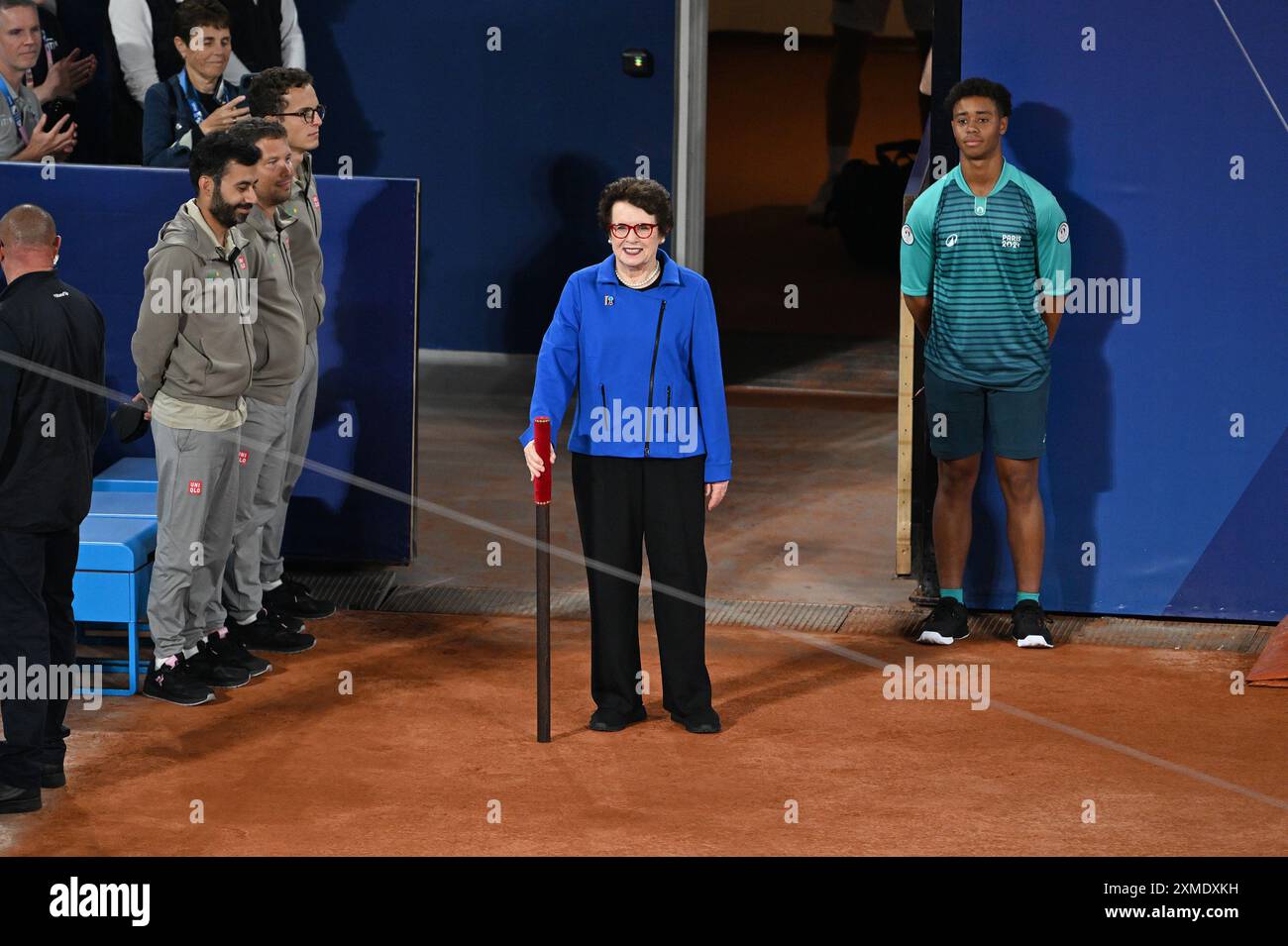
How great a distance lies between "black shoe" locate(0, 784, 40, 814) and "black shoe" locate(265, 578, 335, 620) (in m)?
2.19

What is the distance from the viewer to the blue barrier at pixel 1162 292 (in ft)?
26.6

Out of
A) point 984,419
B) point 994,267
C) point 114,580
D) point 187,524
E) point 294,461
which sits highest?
point 994,267

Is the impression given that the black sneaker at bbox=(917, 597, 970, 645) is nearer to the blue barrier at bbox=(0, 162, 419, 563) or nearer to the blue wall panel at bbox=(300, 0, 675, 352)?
the blue barrier at bbox=(0, 162, 419, 563)

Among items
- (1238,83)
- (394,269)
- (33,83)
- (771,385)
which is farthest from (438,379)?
(1238,83)

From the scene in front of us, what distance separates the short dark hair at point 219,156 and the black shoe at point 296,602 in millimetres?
1994

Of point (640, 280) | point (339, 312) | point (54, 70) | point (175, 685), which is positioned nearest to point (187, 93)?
point (339, 312)

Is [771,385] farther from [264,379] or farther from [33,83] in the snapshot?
[264,379]

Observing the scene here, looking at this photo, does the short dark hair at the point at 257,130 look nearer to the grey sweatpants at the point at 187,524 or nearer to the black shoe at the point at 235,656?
the grey sweatpants at the point at 187,524

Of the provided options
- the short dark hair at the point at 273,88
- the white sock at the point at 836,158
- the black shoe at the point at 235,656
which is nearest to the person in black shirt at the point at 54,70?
the short dark hair at the point at 273,88

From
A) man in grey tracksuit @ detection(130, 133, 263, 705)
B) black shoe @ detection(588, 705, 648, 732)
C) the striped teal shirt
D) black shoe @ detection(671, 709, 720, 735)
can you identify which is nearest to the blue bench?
man in grey tracksuit @ detection(130, 133, 263, 705)

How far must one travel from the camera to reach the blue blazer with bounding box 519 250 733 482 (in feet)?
22.0

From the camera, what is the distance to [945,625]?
8.13 m

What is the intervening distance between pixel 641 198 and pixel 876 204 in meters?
11.8

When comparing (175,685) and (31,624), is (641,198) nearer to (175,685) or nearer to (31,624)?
(31,624)
